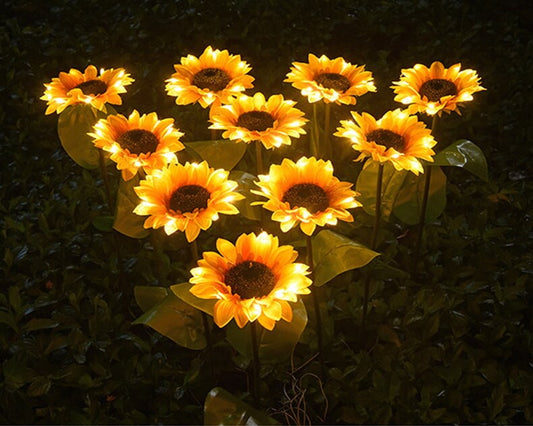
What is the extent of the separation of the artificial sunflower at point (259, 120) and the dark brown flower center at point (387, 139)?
9.0 inches

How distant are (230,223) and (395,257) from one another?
28.4 inches

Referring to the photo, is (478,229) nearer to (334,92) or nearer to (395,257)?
(395,257)

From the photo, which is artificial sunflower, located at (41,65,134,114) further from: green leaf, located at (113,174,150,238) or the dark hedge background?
the dark hedge background

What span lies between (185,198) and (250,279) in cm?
31

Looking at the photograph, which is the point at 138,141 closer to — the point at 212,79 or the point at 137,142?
the point at 137,142

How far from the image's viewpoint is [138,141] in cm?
192

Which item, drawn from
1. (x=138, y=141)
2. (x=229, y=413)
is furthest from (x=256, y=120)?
(x=229, y=413)

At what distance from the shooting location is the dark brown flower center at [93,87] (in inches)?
84.0

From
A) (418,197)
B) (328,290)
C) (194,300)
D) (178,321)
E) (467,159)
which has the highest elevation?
(467,159)

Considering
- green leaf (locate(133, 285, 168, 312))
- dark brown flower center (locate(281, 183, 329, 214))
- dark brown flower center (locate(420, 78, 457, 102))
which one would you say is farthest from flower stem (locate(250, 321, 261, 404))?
dark brown flower center (locate(420, 78, 457, 102))

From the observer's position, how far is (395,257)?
8.38 feet

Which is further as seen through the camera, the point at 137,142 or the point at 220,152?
the point at 220,152

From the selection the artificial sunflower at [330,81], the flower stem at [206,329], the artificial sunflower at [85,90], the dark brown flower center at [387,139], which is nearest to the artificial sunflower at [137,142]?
the artificial sunflower at [85,90]

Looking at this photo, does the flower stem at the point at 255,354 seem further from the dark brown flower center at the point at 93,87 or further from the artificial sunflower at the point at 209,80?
the dark brown flower center at the point at 93,87
